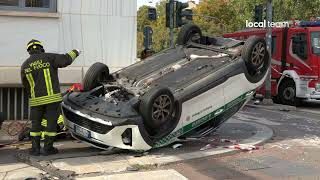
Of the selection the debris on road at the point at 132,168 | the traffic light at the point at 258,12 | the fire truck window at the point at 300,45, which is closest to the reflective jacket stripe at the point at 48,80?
the debris on road at the point at 132,168

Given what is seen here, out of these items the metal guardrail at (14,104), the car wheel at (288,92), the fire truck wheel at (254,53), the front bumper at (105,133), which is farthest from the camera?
the car wheel at (288,92)

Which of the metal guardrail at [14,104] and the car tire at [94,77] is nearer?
the car tire at [94,77]

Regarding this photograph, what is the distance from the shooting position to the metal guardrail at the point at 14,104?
10.1 metres

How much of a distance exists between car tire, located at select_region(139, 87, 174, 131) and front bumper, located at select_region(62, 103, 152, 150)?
21cm

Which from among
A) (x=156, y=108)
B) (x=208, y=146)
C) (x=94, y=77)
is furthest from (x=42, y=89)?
(x=208, y=146)

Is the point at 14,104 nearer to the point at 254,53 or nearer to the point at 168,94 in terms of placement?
the point at 168,94

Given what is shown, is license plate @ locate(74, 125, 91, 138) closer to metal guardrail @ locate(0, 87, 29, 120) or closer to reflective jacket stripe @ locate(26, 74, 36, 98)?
reflective jacket stripe @ locate(26, 74, 36, 98)

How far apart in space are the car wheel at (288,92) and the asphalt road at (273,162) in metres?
6.10

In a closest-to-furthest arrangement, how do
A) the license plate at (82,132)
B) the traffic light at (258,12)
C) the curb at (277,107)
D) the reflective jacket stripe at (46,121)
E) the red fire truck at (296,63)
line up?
the license plate at (82,132)
the reflective jacket stripe at (46,121)
the curb at (277,107)
the red fire truck at (296,63)
the traffic light at (258,12)

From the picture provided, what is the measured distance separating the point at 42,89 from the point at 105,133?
1202 millimetres

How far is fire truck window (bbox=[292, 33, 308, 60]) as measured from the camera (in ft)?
54.1

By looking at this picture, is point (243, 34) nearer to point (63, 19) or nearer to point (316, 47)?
point (316, 47)

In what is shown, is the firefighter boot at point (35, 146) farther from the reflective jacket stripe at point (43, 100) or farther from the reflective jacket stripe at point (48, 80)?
the reflective jacket stripe at point (48, 80)

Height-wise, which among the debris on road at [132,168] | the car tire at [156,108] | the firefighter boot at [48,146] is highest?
the car tire at [156,108]
